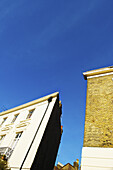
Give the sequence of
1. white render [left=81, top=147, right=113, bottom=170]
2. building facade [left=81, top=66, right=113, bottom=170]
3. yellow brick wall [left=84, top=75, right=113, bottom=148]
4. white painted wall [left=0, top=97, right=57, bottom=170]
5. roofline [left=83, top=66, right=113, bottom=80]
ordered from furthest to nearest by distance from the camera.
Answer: white painted wall [left=0, top=97, right=57, bottom=170], roofline [left=83, top=66, right=113, bottom=80], yellow brick wall [left=84, top=75, right=113, bottom=148], building facade [left=81, top=66, right=113, bottom=170], white render [left=81, top=147, right=113, bottom=170]

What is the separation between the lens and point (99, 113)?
7441 mm

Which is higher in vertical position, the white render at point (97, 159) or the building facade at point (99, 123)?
the building facade at point (99, 123)

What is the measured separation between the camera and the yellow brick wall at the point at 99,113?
6343mm

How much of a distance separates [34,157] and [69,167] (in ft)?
52.0

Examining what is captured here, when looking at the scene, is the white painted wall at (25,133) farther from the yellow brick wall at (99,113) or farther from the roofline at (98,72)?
the roofline at (98,72)

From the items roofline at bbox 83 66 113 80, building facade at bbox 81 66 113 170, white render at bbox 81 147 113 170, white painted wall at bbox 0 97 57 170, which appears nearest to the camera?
white render at bbox 81 147 113 170

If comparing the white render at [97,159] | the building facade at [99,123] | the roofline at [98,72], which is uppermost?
the roofline at [98,72]

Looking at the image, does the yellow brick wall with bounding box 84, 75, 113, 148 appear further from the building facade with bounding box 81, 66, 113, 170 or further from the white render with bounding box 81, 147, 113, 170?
the white render with bounding box 81, 147, 113, 170

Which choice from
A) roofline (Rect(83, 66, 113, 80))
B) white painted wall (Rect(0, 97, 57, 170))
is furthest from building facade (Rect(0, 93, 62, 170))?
roofline (Rect(83, 66, 113, 80))

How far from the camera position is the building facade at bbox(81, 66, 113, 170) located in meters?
5.52

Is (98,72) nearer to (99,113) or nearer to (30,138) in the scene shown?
(99,113)

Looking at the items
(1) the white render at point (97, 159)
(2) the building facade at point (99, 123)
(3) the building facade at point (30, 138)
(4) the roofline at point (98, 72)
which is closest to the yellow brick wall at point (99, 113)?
(2) the building facade at point (99, 123)

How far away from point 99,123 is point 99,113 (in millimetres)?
658

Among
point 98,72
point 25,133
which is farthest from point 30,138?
point 98,72
